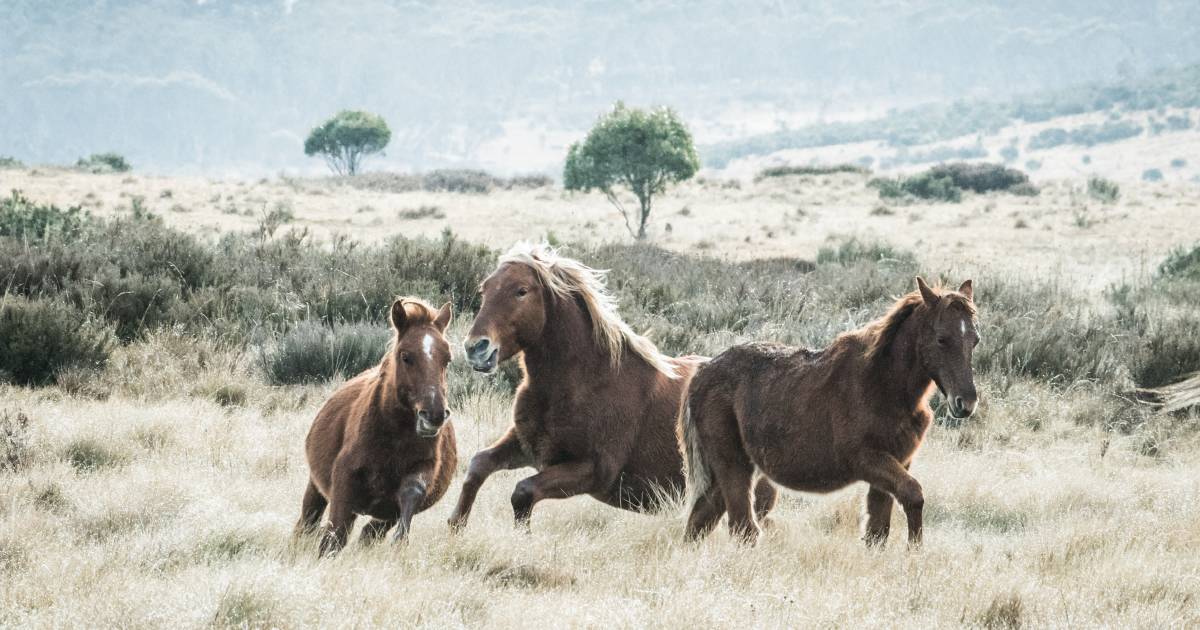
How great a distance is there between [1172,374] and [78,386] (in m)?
10.4

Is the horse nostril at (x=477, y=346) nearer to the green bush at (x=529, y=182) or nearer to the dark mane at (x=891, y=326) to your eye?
the dark mane at (x=891, y=326)

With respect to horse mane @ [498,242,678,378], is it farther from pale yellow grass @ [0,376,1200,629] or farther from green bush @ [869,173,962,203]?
green bush @ [869,173,962,203]

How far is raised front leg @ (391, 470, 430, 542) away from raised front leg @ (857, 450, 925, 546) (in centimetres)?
204

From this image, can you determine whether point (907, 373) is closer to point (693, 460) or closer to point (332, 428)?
point (693, 460)

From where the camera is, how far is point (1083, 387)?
1116 centimetres

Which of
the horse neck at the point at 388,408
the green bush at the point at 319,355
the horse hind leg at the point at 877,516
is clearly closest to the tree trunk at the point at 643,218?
the green bush at the point at 319,355

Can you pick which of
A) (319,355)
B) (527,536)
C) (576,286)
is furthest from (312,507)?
(319,355)

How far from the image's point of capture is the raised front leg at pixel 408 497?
5.08m

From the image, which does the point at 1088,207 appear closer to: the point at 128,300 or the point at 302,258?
the point at 302,258

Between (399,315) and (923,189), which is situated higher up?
(399,315)

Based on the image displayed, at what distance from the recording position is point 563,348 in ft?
→ 20.0

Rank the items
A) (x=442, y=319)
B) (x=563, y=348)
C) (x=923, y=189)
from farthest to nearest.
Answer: (x=923, y=189) < (x=563, y=348) < (x=442, y=319)

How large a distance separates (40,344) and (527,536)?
20.5 ft

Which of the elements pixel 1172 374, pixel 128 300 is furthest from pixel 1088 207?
pixel 128 300
